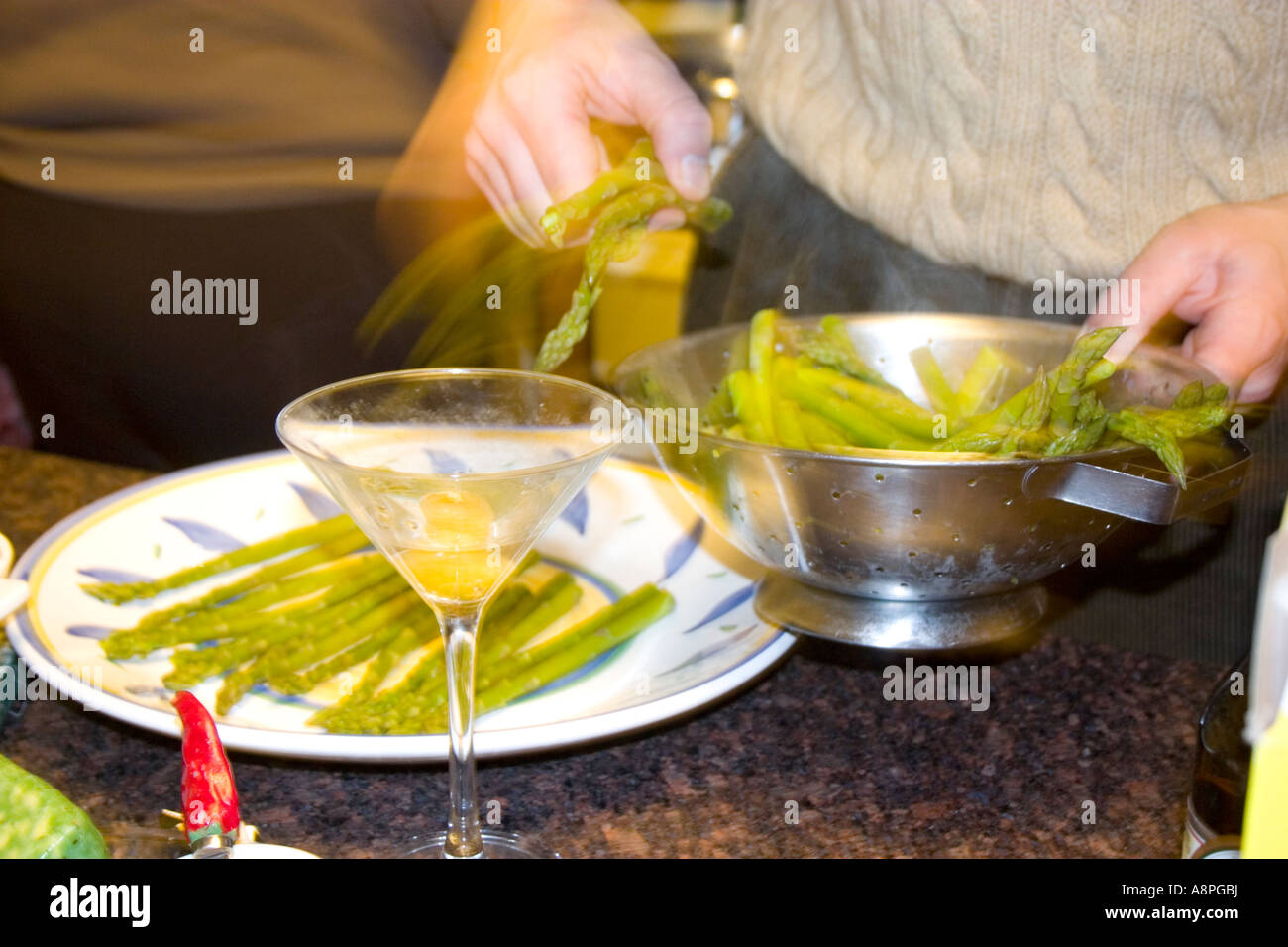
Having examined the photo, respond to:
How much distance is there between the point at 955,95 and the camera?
125 cm

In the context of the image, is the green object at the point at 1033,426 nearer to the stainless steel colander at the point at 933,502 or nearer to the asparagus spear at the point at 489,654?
the stainless steel colander at the point at 933,502

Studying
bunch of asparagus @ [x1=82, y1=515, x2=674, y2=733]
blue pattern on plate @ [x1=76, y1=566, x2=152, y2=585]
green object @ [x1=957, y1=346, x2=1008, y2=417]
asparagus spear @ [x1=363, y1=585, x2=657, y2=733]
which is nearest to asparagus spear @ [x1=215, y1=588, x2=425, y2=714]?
bunch of asparagus @ [x1=82, y1=515, x2=674, y2=733]

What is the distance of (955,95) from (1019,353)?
31 cm

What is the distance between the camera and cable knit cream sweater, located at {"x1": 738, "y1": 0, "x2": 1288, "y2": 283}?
114 centimetres

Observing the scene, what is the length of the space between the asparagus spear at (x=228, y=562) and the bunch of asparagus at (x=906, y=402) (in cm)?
42

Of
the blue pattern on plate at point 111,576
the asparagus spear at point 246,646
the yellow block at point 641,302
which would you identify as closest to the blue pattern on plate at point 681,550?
the asparagus spear at point 246,646

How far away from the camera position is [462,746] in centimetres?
79

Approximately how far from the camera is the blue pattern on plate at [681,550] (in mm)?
1227

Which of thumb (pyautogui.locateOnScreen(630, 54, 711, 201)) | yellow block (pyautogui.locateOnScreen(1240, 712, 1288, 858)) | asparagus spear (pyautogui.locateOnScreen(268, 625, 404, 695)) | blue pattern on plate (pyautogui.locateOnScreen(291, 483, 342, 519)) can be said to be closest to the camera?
yellow block (pyautogui.locateOnScreen(1240, 712, 1288, 858))

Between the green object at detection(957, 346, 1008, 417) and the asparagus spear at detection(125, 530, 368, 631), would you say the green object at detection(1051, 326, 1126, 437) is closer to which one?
the green object at detection(957, 346, 1008, 417)

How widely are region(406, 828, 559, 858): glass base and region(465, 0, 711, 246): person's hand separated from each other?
0.66 meters

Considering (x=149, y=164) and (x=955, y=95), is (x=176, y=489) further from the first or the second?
(x=955, y=95)

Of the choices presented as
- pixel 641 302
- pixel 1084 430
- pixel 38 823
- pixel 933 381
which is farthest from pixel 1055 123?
pixel 641 302

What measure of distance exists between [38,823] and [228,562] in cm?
60
